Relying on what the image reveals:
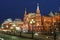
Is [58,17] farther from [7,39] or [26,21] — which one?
[7,39]

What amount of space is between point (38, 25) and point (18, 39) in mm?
74978

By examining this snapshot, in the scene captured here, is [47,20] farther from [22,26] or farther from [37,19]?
[22,26]

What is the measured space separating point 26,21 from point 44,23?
1981 cm

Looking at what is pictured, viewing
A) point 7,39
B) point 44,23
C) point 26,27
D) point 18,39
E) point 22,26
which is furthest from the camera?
point 22,26

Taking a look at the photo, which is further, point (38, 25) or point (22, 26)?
point (22, 26)

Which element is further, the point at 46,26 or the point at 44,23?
the point at 44,23

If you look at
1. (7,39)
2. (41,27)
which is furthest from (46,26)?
(7,39)

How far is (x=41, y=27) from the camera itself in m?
106

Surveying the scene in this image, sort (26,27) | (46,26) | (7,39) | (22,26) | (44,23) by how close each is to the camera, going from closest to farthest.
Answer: (7,39) → (46,26) → (44,23) → (26,27) → (22,26)

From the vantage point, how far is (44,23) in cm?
10881

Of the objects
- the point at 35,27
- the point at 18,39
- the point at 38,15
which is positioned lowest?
the point at 18,39

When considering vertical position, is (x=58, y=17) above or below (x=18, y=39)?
above

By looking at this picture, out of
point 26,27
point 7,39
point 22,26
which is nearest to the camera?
point 7,39

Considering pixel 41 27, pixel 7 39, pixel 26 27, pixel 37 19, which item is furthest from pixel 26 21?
pixel 7 39
